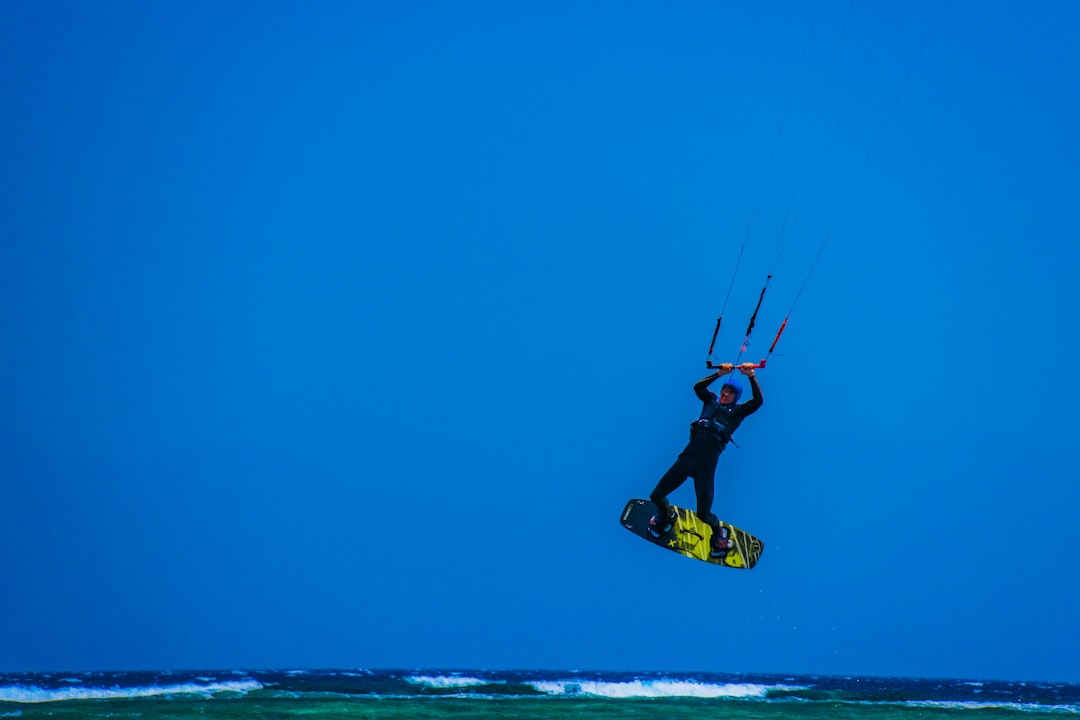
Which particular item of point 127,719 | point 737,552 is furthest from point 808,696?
point 127,719

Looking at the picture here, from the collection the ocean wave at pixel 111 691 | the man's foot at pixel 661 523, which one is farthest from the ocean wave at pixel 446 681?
the man's foot at pixel 661 523

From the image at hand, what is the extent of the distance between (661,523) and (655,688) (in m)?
9.30

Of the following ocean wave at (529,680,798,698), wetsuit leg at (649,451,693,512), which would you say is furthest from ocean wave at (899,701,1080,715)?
wetsuit leg at (649,451,693,512)

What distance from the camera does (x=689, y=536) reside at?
1288 centimetres

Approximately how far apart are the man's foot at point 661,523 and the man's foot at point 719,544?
469mm

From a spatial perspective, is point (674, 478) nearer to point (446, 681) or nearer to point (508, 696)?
point (508, 696)

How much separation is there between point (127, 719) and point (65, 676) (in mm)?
6934

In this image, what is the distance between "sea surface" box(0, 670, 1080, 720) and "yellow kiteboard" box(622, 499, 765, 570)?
113 inches

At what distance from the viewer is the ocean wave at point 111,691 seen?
17.6m

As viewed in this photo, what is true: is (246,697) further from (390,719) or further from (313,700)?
(390,719)

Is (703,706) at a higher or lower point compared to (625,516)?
lower

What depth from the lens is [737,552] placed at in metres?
13.0

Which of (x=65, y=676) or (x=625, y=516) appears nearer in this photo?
(x=625, y=516)

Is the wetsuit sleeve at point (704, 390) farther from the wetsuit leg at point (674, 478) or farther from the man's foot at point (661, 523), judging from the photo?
the man's foot at point (661, 523)
